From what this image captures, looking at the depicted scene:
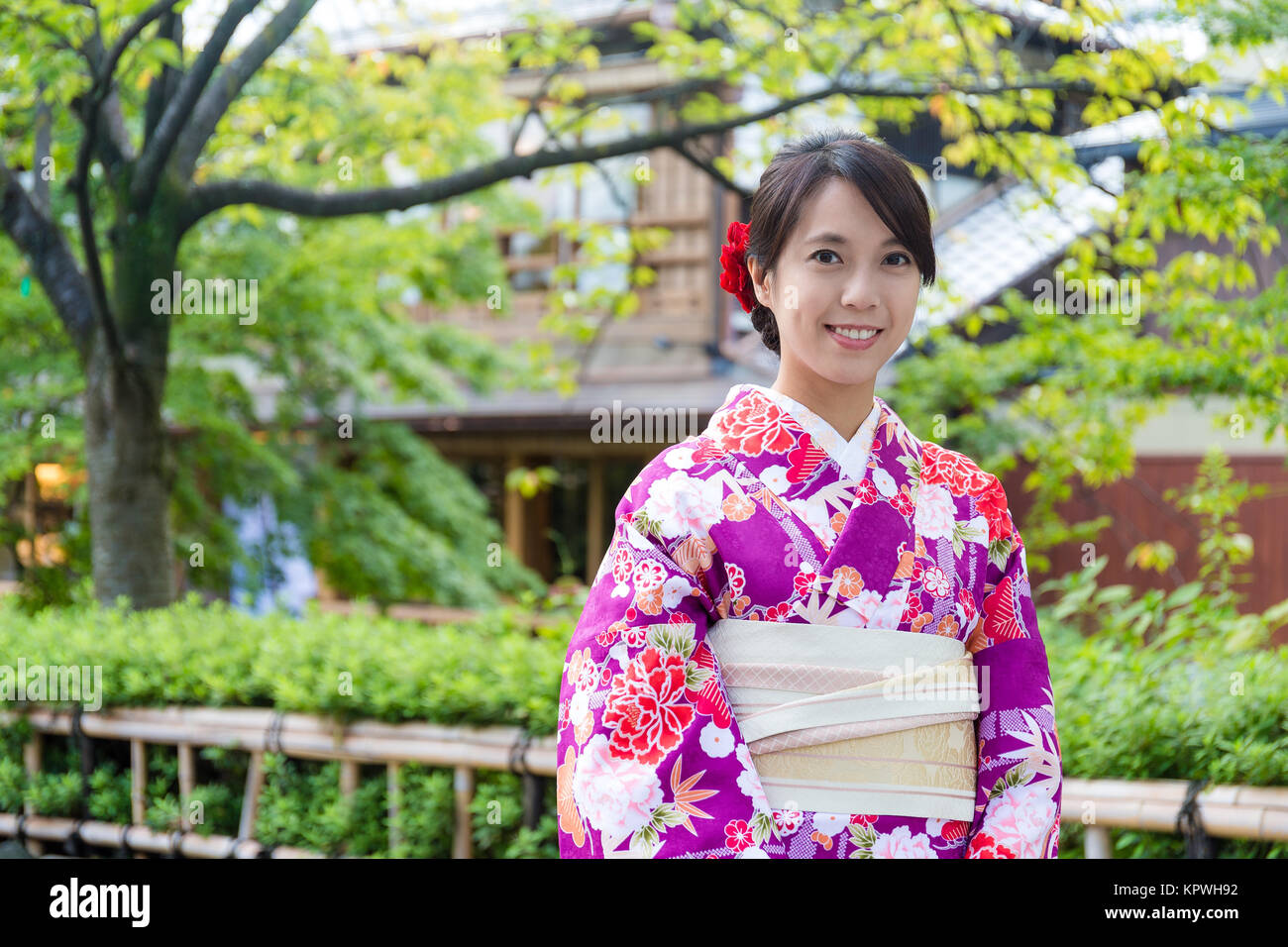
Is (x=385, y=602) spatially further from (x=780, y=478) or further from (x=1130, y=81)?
(x=780, y=478)

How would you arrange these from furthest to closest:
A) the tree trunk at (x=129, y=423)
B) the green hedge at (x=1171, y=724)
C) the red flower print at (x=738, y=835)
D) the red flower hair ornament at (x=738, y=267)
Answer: the tree trunk at (x=129, y=423) → the green hedge at (x=1171, y=724) → the red flower hair ornament at (x=738, y=267) → the red flower print at (x=738, y=835)

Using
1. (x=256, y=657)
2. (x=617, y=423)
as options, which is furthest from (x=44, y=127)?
(x=617, y=423)

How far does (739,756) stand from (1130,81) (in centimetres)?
368

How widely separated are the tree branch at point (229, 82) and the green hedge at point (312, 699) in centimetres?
189

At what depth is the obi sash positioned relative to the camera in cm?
163

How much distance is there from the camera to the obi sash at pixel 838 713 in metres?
1.63

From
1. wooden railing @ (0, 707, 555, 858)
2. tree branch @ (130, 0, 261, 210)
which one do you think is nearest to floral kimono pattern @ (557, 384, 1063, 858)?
wooden railing @ (0, 707, 555, 858)

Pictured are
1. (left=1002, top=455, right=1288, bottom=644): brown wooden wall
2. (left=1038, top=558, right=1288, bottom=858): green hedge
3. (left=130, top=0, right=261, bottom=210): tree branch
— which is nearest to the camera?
(left=1038, top=558, right=1288, bottom=858): green hedge

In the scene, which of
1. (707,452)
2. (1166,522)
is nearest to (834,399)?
(707,452)

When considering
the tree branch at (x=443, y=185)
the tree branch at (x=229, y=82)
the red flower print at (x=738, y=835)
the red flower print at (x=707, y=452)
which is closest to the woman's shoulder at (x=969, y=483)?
the red flower print at (x=707, y=452)

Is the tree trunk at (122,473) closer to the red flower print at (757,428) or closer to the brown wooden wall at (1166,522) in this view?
the red flower print at (757,428)

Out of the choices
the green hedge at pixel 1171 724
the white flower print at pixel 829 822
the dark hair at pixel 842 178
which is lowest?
the green hedge at pixel 1171 724

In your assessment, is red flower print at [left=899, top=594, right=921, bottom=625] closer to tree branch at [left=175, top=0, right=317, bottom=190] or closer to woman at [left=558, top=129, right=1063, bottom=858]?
woman at [left=558, top=129, right=1063, bottom=858]

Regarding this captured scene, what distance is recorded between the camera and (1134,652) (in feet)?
11.7
